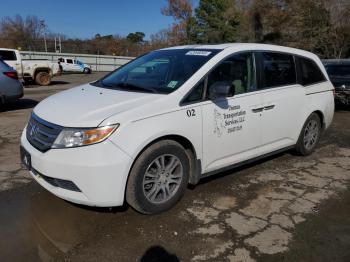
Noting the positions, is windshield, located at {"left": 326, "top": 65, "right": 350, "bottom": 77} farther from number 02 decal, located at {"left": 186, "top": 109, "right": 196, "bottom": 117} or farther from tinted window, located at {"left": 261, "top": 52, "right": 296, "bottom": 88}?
number 02 decal, located at {"left": 186, "top": 109, "right": 196, "bottom": 117}

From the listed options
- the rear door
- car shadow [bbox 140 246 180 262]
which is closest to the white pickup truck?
the rear door

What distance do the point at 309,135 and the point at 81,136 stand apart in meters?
3.79

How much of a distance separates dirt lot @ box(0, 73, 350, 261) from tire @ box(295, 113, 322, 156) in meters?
0.67

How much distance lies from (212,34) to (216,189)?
41686 millimetres

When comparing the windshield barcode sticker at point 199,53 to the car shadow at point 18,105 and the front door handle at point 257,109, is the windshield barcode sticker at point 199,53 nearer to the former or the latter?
the front door handle at point 257,109

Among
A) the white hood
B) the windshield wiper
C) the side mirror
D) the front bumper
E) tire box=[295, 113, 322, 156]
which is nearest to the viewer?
the front bumper

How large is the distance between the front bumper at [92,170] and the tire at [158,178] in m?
0.12

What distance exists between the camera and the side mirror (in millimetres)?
3766

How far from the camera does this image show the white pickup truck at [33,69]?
17622 mm

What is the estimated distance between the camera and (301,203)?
4.05m

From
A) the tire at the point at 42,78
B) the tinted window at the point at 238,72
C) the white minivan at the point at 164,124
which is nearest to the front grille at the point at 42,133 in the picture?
the white minivan at the point at 164,124

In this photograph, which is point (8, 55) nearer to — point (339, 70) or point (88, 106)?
point (339, 70)

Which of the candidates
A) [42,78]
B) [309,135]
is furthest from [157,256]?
[42,78]

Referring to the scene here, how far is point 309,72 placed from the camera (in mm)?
5469
